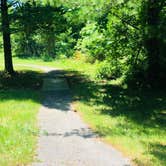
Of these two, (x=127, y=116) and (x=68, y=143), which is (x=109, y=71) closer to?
(x=127, y=116)

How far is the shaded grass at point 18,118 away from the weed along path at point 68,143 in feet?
0.83

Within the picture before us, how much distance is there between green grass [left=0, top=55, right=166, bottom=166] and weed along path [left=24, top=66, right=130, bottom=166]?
31 centimetres

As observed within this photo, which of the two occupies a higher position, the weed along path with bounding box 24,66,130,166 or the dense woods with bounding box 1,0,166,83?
the dense woods with bounding box 1,0,166,83

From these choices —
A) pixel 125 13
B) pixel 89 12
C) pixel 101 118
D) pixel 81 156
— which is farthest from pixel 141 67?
pixel 81 156

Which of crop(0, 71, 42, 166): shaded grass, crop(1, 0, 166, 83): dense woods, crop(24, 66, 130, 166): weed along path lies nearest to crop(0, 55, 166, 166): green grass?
crop(24, 66, 130, 166): weed along path

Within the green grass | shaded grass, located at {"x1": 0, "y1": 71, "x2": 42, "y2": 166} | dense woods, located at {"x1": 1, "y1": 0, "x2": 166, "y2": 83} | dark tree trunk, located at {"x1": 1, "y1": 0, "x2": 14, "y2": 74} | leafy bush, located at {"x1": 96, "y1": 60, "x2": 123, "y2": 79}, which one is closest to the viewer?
shaded grass, located at {"x1": 0, "y1": 71, "x2": 42, "y2": 166}

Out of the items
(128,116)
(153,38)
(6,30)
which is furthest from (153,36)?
(6,30)

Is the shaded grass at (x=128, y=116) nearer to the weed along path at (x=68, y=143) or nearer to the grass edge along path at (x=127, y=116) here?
the grass edge along path at (x=127, y=116)

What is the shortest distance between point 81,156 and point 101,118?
4.27 m

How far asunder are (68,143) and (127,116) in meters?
3.88

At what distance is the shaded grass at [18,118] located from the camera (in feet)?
29.7

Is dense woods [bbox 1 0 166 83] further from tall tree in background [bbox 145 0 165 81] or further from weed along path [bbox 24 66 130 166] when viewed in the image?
weed along path [bbox 24 66 130 166]

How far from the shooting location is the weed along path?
340 inches

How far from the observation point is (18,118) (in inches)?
516
